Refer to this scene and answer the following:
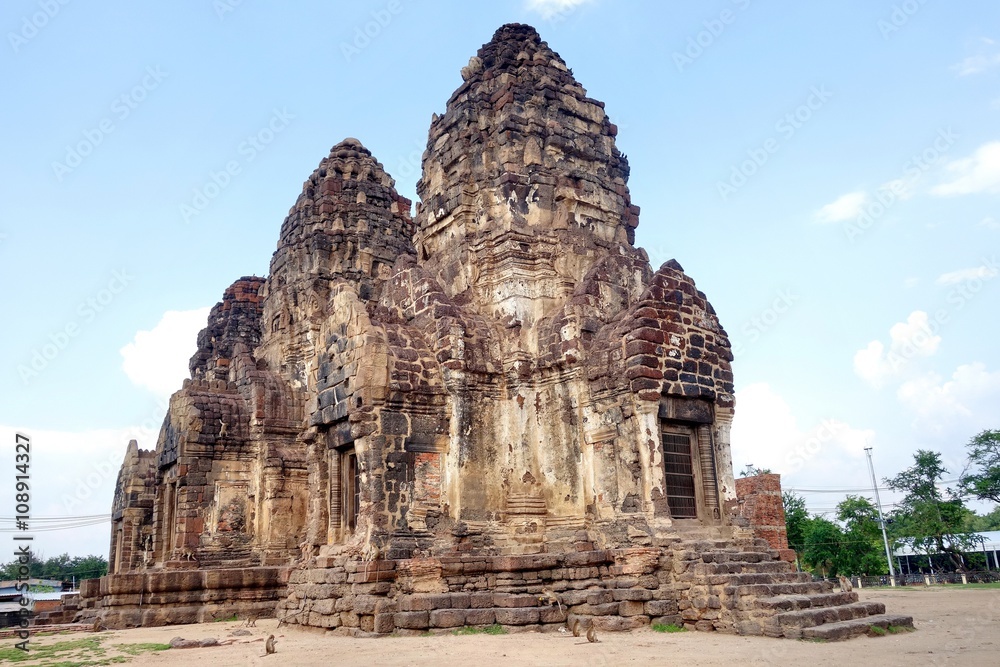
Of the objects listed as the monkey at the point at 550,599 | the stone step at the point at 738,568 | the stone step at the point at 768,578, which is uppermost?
the stone step at the point at 738,568

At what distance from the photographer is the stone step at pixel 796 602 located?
9984 millimetres

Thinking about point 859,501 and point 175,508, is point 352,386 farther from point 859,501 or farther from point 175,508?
point 859,501

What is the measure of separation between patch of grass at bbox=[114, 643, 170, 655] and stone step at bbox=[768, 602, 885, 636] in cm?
780

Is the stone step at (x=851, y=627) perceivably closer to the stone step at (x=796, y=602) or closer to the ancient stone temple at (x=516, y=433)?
the ancient stone temple at (x=516, y=433)

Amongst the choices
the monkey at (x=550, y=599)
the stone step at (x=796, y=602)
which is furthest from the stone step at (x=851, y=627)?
the monkey at (x=550, y=599)

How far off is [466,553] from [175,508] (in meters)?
9.80

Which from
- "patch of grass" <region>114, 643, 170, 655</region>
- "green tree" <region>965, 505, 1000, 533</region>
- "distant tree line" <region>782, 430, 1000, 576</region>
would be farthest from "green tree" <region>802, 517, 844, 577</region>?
"patch of grass" <region>114, 643, 170, 655</region>

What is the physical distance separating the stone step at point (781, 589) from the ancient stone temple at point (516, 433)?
34mm

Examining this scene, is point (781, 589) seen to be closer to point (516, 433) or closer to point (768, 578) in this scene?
point (768, 578)

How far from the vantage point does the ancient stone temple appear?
11.0 meters

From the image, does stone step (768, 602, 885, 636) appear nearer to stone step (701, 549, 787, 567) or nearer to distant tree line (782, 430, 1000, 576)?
stone step (701, 549, 787, 567)

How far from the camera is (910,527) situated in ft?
131

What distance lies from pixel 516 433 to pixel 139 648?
20.3 ft

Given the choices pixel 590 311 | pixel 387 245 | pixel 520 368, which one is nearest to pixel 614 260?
pixel 590 311
